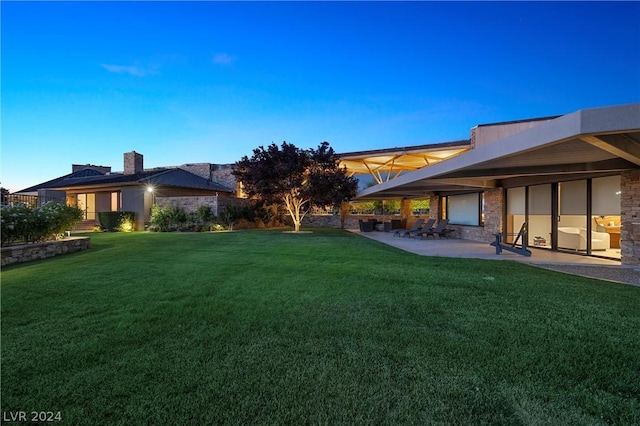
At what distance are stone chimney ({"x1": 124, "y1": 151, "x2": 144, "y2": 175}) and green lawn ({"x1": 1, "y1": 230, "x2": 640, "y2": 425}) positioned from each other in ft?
69.4

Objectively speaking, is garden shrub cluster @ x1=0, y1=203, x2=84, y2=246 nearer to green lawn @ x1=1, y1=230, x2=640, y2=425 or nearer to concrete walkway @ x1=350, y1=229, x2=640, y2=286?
green lawn @ x1=1, y1=230, x2=640, y2=425

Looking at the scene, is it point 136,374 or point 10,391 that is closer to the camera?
point 10,391

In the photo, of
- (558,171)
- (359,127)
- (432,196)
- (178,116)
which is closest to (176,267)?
(558,171)

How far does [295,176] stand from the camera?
17688 mm

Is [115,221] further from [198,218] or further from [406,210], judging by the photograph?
[406,210]

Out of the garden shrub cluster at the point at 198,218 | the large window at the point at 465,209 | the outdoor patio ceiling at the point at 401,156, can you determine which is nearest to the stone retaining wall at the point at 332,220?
the outdoor patio ceiling at the point at 401,156

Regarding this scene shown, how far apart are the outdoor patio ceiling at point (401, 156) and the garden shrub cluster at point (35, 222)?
18.1 m

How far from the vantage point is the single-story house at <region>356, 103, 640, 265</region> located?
16.4ft

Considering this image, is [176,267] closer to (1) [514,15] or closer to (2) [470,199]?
(2) [470,199]

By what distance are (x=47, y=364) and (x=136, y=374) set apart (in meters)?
0.90

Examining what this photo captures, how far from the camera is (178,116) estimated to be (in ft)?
87.2

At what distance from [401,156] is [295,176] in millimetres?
10070

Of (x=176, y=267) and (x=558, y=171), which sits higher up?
(x=558, y=171)

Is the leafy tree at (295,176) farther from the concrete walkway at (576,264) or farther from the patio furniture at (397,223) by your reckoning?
the concrete walkway at (576,264)
